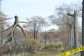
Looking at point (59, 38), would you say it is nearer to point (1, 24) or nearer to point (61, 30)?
point (61, 30)

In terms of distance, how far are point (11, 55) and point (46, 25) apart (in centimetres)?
4378

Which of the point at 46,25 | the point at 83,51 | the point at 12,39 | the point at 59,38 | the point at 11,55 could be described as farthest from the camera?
the point at 59,38

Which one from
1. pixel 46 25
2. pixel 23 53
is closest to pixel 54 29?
pixel 46 25

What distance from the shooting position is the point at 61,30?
73.5 metres

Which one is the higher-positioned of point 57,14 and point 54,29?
point 57,14

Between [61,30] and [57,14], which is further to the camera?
[61,30]

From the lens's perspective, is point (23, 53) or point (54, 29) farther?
point (54, 29)

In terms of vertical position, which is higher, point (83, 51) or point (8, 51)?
point (83, 51)

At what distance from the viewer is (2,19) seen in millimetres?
35750

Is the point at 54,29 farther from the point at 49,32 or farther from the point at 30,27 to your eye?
the point at 30,27

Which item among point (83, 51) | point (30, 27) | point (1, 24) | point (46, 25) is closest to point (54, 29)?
point (46, 25)

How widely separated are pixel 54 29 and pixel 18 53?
54.8 meters

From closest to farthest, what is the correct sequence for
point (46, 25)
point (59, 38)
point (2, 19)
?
point (2, 19)
point (46, 25)
point (59, 38)

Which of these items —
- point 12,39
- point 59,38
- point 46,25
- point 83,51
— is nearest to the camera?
point 83,51
